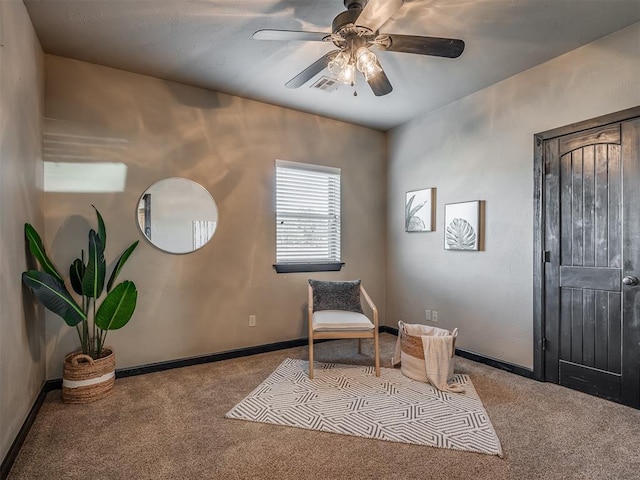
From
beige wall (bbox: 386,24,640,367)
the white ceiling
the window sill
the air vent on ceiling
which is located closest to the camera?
the white ceiling

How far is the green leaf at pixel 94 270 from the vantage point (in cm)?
251

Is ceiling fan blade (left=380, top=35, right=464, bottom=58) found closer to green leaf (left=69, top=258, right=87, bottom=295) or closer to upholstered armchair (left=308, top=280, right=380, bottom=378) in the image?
upholstered armchair (left=308, top=280, right=380, bottom=378)

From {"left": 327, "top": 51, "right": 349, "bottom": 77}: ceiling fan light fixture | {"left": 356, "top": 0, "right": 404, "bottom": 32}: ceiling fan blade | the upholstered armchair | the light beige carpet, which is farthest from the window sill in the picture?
{"left": 356, "top": 0, "right": 404, "bottom": 32}: ceiling fan blade

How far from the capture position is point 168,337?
10.5 ft

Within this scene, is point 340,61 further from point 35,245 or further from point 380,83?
point 35,245

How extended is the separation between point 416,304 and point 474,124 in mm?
2005

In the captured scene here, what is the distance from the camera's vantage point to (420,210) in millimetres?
3986

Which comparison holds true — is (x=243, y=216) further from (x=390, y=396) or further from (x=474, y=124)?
(x=474, y=124)

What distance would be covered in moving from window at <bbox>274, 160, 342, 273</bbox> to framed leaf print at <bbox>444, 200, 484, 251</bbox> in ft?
4.06

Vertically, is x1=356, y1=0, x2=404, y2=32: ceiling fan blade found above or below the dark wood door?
above

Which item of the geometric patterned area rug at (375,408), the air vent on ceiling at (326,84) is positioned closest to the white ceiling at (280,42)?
the air vent on ceiling at (326,84)

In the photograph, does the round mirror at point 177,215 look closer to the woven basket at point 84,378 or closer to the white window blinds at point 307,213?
the white window blinds at point 307,213

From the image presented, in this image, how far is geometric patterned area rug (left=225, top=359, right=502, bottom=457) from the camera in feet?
6.77

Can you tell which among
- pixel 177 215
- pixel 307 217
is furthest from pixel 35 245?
pixel 307 217
